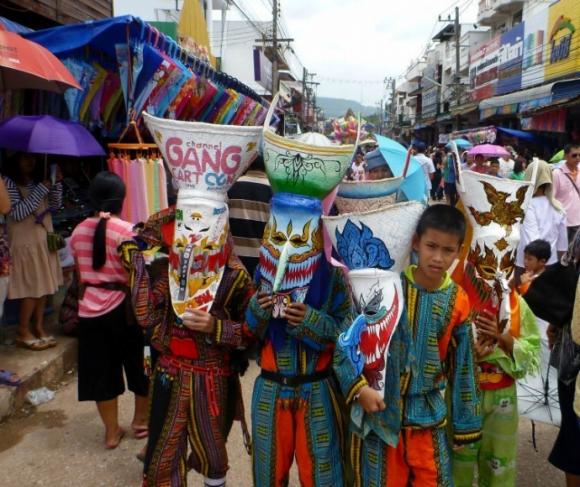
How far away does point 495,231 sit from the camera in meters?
2.19

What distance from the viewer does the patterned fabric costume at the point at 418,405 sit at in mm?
1976

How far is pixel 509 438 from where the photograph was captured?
7.95 ft

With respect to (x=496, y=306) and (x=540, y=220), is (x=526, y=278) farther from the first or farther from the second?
(x=540, y=220)

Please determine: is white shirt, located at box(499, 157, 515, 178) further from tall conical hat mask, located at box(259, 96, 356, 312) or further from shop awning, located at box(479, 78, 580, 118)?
tall conical hat mask, located at box(259, 96, 356, 312)

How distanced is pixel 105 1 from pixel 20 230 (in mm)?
4608

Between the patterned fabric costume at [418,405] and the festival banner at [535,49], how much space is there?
58.5ft

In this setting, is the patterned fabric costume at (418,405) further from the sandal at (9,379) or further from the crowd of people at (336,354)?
the sandal at (9,379)

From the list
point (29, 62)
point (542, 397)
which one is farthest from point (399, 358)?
point (29, 62)

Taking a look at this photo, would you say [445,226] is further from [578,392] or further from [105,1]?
[105,1]

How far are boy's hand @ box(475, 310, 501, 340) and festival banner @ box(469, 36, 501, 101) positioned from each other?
23167 mm

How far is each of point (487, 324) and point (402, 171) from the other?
77cm

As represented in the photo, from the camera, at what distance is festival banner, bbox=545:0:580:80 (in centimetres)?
1476

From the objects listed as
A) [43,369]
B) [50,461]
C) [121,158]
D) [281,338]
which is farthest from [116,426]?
[121,158]

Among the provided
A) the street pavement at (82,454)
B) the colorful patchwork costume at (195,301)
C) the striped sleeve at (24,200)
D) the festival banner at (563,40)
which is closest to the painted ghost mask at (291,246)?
the colorful patchwork costume at (195,301)
